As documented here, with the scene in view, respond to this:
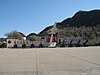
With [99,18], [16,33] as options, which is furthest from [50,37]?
[99,18]

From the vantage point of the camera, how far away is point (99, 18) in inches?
7475

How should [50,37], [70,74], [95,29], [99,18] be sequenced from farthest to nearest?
[99,18] → [95,29] → [50,37] → [70,74]

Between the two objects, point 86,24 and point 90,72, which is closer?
point 90,72

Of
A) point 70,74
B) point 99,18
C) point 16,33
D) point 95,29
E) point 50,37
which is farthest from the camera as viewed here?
point 99,18

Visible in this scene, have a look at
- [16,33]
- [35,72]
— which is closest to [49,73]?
[35,72]

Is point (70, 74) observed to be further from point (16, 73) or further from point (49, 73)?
point (16, 73)

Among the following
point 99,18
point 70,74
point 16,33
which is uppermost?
point 99,18

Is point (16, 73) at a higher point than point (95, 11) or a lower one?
lower

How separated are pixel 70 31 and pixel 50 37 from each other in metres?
107

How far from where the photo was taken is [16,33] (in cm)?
16012

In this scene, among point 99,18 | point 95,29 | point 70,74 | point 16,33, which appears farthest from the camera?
point 99,18

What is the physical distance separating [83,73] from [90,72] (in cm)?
33

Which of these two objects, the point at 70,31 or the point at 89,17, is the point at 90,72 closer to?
the point at 70,31

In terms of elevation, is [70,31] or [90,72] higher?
[70,31]
